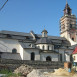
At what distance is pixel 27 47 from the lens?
147ft

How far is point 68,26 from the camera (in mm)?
62875

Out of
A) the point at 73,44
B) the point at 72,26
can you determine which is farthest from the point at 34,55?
the point at 72,26

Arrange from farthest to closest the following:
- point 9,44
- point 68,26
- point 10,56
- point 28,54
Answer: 1. point 68,26
2. point 9,44
3. point 28,54
4. point 10,56

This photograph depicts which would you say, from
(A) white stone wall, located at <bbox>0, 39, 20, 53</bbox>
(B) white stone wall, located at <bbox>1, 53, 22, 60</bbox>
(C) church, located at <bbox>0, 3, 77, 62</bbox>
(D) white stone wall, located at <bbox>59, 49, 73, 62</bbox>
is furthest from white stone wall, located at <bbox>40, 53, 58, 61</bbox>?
(A) white stone wall, located at <bbox>0, 39, 20, 53</bbox>

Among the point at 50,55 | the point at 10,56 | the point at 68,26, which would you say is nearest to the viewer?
the point at 10,56

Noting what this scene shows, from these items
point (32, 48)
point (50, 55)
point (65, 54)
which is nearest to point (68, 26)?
point (65, 54)

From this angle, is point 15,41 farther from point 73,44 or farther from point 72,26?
point 72,26

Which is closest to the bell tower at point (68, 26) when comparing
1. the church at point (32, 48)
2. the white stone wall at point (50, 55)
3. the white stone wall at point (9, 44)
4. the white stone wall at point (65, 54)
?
the church at point (32, 48)

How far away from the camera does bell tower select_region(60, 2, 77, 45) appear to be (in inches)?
2431

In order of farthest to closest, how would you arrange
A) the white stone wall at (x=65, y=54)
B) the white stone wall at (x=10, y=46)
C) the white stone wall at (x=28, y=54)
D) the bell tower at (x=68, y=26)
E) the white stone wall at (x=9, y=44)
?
the bell tower at (x=68, y=26), the white stone wall at (x=65, y=54), the white stone wall at (x=9, y=44), the white stone wall at (x=10, y=46), the white stone wall at (x=28, y=54)

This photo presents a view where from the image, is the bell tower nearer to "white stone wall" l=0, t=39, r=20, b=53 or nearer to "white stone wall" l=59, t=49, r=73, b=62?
"white stone wall" l=59, t=49, r=73, b=62

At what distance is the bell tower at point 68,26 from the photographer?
203 ft

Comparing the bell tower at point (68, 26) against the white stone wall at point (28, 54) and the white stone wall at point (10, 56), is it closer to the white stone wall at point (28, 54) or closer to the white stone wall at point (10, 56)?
the white stone wall at point (28, 54)

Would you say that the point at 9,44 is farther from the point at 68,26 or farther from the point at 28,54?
the point at 68,26
